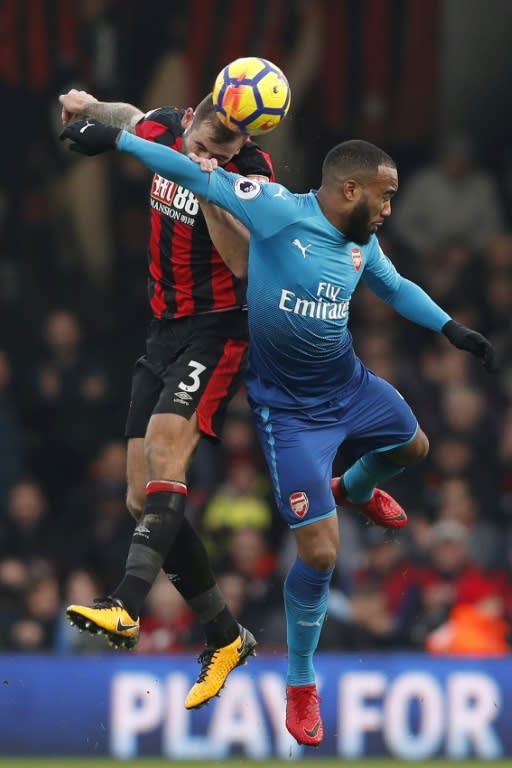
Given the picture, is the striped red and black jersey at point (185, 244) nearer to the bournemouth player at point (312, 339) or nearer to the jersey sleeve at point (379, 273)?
the bournemouth player at point (312, 339)

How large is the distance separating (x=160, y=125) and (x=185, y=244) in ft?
1.87

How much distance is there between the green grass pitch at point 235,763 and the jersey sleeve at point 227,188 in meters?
4.26

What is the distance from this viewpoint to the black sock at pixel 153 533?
27.7 ft

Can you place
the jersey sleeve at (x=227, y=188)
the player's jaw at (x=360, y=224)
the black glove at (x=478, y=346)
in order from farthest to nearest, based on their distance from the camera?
the black glove at (x=478, y=346)
the player's jaw at (x=360, y=224)
the jersey sleeve at (x=227, y=188)

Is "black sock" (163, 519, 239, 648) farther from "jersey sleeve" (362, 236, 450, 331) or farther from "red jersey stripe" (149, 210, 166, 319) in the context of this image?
"jersey sleeve" (362, 236, 450, 331)

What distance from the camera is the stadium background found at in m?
12.9

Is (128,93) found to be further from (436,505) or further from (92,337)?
(436,505)

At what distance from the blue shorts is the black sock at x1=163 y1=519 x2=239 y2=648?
1.71ft

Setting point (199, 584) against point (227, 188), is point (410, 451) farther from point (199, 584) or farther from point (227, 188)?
point (227, 188)

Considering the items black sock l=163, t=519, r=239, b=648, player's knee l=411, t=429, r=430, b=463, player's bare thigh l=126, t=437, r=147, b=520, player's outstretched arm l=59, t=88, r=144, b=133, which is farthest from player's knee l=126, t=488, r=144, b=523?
player's outstretched arm l=59, t=88, r=144, b=133

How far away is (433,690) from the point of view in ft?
39.9

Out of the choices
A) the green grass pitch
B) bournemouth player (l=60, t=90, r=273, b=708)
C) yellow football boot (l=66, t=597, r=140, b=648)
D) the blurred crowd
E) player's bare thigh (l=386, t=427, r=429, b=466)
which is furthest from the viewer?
the blurred crowd

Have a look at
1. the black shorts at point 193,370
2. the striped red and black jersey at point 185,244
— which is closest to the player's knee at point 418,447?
the black shorts at point 193,370

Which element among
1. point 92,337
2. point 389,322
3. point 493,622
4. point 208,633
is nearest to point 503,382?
point 389,322
